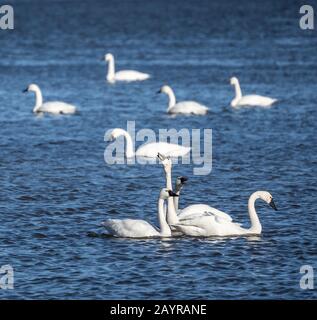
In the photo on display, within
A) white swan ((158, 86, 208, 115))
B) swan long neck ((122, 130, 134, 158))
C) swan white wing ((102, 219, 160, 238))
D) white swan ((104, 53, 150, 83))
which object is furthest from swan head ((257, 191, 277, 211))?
white swan ((104, 53, 150, 83))

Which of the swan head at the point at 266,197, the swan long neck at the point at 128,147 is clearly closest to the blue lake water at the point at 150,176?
the swan head at the point at 266,197

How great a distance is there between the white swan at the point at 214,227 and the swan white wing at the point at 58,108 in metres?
13.5

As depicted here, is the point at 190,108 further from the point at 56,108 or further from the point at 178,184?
the point at 178,184

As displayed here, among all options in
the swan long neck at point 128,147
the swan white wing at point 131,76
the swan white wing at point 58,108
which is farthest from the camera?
the swan white wing at point 131,76

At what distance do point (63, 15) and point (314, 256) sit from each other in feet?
248

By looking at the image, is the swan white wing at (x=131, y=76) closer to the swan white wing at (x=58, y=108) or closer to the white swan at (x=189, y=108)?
the swan white wing at (x=58, y=108)

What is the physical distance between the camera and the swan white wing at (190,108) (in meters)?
30.4

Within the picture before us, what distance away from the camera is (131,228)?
17469 mm

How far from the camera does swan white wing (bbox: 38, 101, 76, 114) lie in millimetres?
31031

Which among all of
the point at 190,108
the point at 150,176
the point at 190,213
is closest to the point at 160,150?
the point at 150,176

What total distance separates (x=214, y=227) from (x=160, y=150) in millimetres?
7113

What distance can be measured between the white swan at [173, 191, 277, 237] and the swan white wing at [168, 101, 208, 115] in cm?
1264

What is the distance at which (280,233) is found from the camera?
58.7 feet
